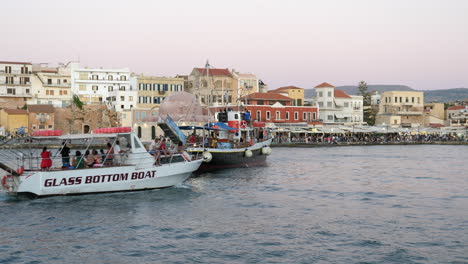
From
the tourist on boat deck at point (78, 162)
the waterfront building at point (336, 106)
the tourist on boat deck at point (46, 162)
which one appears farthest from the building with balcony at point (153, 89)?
the tourist on boat deck at point (46, 162)

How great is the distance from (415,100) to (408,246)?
115 meters

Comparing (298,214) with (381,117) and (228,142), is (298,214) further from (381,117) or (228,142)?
(381,117)

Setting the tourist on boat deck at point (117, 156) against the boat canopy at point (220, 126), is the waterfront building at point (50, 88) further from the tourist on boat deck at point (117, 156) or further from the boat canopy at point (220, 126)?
the tourist on boat deck at point (117, 156)

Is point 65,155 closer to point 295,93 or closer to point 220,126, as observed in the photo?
point 220,126

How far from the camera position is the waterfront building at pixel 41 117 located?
298 feet

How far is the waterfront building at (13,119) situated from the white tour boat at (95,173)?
67968 mm

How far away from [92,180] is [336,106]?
307 feet

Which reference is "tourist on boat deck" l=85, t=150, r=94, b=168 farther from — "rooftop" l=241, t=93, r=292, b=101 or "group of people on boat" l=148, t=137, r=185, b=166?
"rooftop" l=241, t=93, r=292, b=101

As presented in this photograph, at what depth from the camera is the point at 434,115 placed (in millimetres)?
135375

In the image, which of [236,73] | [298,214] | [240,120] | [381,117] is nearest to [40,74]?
[236,73]

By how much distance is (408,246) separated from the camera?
17.6 m

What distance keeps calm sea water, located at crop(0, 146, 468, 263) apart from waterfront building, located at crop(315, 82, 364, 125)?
80.0m

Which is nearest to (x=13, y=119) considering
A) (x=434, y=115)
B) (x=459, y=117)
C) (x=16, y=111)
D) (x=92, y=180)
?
(x=16, y=111)

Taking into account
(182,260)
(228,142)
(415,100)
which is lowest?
(182,260)
